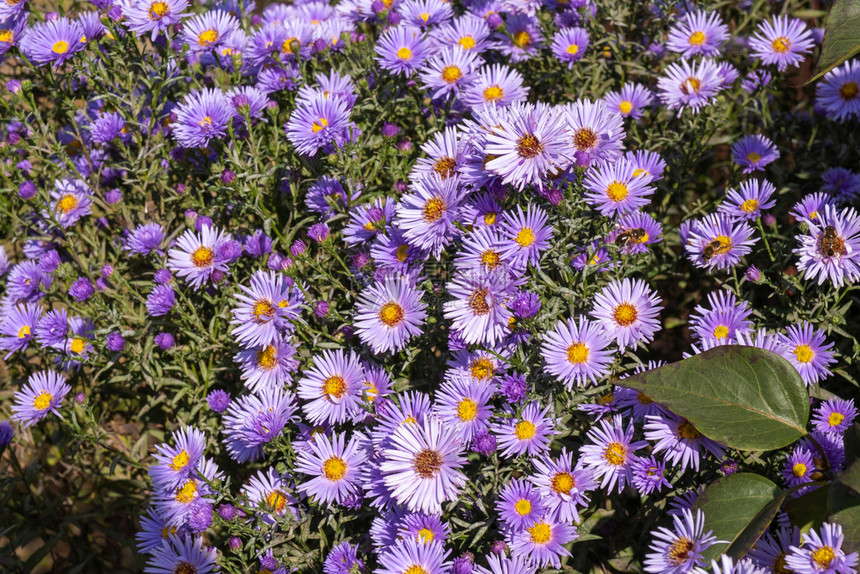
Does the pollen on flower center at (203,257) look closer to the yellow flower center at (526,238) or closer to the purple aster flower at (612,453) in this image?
the yellow flower center at (526,238)

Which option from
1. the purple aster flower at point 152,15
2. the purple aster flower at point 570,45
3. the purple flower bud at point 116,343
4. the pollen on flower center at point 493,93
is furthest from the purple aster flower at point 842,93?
the purple flower bud at point 116,343

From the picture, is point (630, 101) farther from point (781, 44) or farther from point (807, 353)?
point (807, 353)

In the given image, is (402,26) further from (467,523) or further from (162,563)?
(162,563)

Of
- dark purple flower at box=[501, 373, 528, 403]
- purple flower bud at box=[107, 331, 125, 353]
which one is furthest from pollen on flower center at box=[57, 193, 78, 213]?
dark purple flower at box=[501, 373, 528, 403]

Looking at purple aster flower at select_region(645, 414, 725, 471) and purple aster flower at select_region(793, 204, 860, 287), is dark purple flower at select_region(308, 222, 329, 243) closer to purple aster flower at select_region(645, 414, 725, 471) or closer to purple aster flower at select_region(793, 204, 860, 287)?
purple aster flower at select_region(645, 414, 725, 471)

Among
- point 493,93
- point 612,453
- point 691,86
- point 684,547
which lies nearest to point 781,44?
point 691,86

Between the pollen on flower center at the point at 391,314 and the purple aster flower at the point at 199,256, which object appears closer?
the pollen on flower center at the point at 391,314
